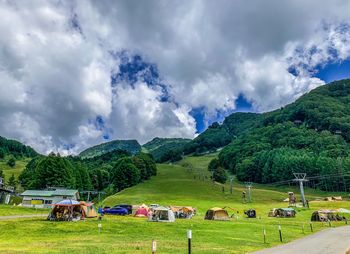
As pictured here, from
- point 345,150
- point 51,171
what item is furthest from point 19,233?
point 345,150

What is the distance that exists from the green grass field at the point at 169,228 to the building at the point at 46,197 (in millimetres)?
11602

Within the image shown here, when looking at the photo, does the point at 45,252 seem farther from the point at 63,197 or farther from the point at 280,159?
the point at 280,159

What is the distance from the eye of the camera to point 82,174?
498 ft

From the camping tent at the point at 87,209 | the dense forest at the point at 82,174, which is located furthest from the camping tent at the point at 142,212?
the dense forest at the point at 82,174

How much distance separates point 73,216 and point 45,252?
2992 centimetres

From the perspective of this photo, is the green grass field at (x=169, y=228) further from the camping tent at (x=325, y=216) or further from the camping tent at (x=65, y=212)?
the camping tent at (x=65, y=212)

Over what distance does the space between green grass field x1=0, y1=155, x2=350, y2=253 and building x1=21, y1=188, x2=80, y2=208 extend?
1160 centimetres

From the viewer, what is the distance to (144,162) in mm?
171750

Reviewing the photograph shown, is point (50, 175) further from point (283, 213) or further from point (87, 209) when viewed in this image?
point (283, 213)

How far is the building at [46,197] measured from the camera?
97312mm

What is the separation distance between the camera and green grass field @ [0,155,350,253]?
2567cm

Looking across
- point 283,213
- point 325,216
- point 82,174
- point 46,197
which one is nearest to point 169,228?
point 325,216

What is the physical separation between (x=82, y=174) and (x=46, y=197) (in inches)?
2100

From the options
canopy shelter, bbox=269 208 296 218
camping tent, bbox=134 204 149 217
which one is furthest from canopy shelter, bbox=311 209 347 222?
camping tent, bbox=134 204 149 217
